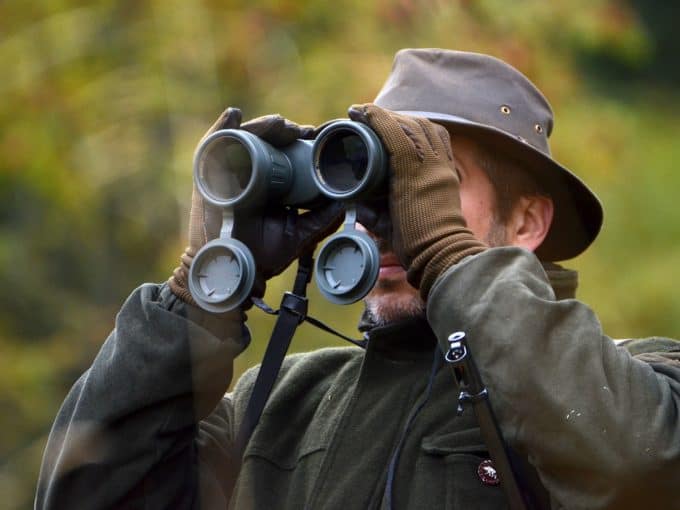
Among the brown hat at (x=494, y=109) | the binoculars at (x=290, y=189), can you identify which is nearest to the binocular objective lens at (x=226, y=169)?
the binoculars at (x=290, y=189)

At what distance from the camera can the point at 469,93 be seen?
262 cm

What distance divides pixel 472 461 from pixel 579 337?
0.33 m

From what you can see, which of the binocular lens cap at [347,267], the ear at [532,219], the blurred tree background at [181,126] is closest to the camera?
the binocular lens cap at [347,267]

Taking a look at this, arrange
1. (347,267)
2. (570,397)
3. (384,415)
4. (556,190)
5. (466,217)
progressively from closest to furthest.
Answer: (570,397) < (347,267) < (384,415) < (466,217) < (556,190)

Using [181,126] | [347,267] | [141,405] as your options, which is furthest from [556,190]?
[181,126]

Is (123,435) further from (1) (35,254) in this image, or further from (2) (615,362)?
(1) (35,254)

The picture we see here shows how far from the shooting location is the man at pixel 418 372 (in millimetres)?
1979

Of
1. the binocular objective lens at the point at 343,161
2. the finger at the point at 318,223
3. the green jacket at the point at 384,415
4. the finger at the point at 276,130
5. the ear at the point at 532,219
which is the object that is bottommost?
the green jacket at the point at 384,415

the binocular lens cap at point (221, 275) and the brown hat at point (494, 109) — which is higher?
the brown hat at point (494, 109)

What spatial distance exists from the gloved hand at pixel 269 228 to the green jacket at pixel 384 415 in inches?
3.7

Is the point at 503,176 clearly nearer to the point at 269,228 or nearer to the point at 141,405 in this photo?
the point at 269,228

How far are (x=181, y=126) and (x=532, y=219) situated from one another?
328 centimetres

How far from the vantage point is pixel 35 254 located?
657cm

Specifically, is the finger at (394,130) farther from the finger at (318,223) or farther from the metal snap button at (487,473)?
the metal snap button at (487,473)
